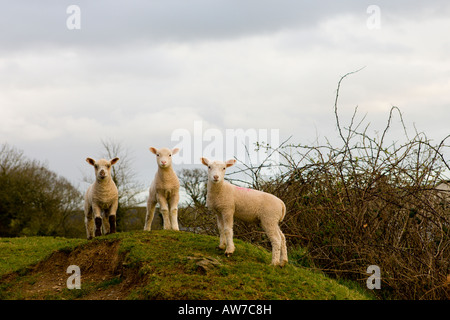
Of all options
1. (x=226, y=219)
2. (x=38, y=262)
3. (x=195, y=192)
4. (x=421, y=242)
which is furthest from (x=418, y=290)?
(x=195, y=192)

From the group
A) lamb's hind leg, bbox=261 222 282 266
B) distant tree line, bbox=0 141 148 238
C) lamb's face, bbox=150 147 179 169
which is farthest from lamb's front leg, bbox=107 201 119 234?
distant tree line, bbox=0 141 148 238

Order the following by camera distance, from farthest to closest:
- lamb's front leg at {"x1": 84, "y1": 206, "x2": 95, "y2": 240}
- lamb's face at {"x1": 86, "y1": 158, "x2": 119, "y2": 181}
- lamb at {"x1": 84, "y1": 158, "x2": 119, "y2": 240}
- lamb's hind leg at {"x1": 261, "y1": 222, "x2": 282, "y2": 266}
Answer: lamb's front leg at {"x1": 84, "y1": 206, "x2": 95, "y2": 240}
lamb at {"x1": 84, "y1": 158, "x2": 119, "y2": 240}
lamb's face at {"x1": 86, "y1": 158, "x2": 119, "y2": 181}
lamb's hind leg at {"x1": 261, "y1": 222, "x2": 282, "y2": 266}

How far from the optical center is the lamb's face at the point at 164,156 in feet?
33.0

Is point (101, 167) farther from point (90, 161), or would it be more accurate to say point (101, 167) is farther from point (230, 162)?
point (230, 162)

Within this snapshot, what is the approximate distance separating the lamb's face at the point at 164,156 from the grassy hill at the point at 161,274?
1412mm

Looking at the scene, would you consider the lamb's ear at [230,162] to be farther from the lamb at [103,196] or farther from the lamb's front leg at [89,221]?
the lamb's front leg at [89,221]

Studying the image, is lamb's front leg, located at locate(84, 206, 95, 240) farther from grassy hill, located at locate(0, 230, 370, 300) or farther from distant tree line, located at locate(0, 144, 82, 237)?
distant tree line, located at locate(0, 144, 82, 237)

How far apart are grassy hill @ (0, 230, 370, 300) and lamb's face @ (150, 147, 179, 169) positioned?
1412 mm

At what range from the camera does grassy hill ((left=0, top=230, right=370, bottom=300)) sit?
7.75m

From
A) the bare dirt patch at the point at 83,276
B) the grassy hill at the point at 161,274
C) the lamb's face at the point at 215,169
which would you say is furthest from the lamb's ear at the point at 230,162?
the bare dirt patch at the point at 83,276

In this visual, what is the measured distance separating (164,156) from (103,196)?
66.0 inches

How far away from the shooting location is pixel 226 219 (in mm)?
8547

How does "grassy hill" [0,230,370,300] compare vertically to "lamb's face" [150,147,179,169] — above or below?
below

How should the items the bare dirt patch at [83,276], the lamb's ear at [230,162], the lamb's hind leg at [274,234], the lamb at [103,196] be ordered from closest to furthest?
the lamb's hind leg at [274,234]
the lamb's ear at [230,162]
the bare dirt patch at [83,276]
the lamb at [103,196]
